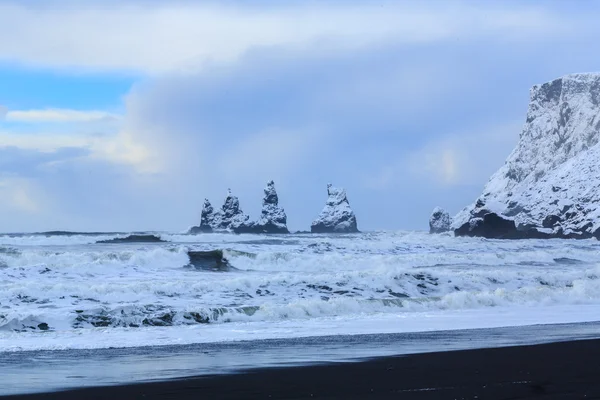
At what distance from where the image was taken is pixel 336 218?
422 ft

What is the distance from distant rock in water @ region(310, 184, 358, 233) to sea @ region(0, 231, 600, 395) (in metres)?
92.6

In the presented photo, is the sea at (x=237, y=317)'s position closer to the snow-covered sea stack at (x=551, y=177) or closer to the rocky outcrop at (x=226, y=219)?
the snow-covered sea stack at (x=551, y=177)

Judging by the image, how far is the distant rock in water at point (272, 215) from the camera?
391 feet

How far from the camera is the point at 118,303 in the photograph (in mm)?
21312

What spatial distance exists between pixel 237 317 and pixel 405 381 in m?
9.77

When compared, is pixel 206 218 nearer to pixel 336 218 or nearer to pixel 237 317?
pixel 336 218

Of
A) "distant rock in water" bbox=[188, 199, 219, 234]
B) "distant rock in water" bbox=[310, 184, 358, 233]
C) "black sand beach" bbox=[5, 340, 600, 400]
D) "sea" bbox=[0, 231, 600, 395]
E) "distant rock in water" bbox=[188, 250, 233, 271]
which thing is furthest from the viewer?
"distant rock in water" bbox=[310, 184, 358, 233]

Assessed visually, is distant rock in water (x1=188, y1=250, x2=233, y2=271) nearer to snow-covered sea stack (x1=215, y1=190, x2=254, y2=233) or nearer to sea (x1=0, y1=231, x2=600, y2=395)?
sea (x1=0, y1=231, x2=600, y2=395)

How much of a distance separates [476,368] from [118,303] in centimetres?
1226

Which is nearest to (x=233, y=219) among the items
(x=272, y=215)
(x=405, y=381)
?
(x=272, y=215)

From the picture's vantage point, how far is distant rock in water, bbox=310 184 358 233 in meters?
127

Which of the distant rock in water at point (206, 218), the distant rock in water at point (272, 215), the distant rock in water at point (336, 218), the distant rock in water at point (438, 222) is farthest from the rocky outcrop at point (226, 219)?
the distant rock in water at point (438, 222)

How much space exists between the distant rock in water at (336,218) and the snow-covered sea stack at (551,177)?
19.9 meters

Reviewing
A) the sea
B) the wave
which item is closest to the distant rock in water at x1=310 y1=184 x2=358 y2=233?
the wave
